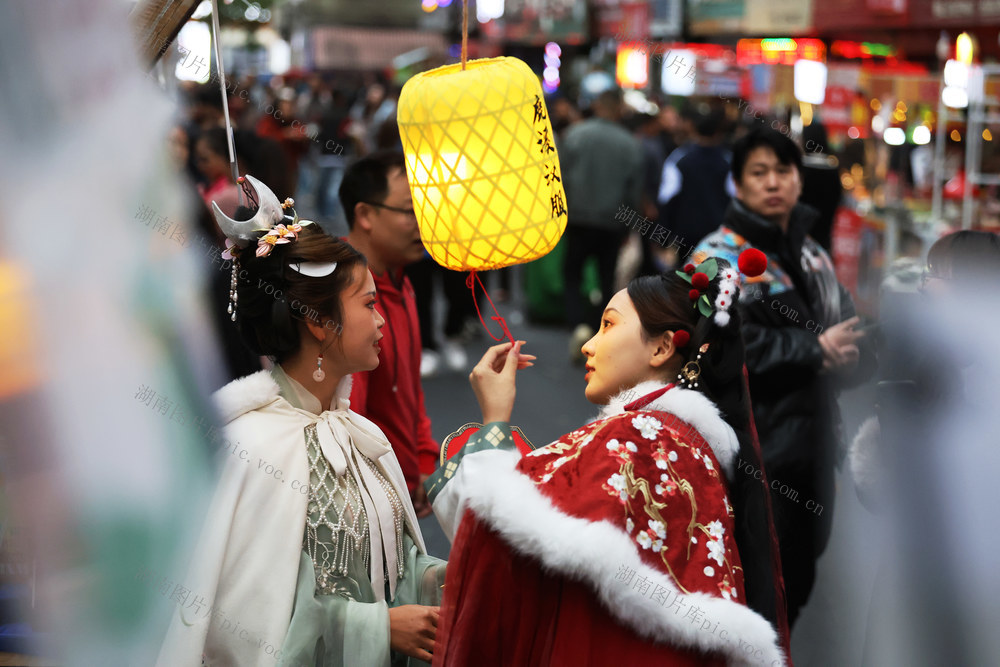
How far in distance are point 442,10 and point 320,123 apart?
538 cm

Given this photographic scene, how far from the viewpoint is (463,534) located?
1896 mm

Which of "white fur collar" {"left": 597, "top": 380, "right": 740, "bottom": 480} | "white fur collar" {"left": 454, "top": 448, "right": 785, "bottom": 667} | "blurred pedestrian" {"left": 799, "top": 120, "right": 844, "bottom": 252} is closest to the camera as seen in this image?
"white fur collar" {"left": 454, "top": 448, "right": 785, "bottom": 667}

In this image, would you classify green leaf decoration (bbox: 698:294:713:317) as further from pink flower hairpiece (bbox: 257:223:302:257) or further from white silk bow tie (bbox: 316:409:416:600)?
pink flower hairpiece (bbox: 257:223:302:257)

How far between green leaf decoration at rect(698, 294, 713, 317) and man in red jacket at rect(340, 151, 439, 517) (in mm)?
1103

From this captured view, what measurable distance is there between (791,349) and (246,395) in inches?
79.3

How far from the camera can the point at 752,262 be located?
225 cm

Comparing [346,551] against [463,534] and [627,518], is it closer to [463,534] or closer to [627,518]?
[463,534]

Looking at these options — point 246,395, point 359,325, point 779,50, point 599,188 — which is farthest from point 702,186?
point 779,50

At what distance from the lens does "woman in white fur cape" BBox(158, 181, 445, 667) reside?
74.7 inches

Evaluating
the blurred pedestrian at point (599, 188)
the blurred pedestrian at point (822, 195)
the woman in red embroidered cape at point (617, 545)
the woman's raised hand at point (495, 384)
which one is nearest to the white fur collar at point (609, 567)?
the woman in red embroidered cape at point (617, 545)

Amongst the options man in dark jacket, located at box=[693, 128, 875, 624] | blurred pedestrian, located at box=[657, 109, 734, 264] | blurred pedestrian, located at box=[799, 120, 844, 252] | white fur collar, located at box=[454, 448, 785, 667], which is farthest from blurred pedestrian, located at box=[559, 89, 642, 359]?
white fur collar, located at box=[454, 448, 785, 667]

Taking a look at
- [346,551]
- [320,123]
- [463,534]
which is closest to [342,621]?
[346,551]

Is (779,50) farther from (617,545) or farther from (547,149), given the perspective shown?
(617,545)

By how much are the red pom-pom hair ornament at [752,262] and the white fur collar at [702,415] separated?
38 centimetres
